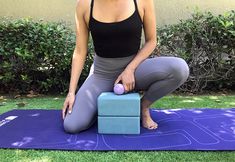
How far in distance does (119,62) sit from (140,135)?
0.68 metres

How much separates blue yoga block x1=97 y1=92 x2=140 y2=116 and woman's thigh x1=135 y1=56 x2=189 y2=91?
0.60ft

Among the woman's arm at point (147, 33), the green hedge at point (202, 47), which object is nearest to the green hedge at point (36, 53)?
the green hedge at point (202, 47)

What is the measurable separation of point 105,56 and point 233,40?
210 centimetres

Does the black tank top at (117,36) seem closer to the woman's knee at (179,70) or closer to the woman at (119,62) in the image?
the woman at (119,62)

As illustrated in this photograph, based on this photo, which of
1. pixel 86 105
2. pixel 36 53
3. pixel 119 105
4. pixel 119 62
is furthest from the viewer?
pixel 36 53

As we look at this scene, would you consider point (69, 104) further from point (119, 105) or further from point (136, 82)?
point (136, 82)

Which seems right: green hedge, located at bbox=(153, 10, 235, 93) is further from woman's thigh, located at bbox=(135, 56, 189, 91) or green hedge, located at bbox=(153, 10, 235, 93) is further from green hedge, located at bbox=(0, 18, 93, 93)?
woman's thigh, located at bbox=(135, 56, 189, 91)

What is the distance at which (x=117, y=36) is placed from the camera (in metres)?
3.20

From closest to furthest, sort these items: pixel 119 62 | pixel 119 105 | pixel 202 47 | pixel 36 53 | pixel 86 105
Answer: pixel 119 105 < pixel 86 105 < pixel 119 62 < pixel 36 53 < pixel 202 47

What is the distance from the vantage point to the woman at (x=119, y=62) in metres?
3.10

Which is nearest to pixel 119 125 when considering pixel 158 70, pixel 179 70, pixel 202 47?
pixel 158 70

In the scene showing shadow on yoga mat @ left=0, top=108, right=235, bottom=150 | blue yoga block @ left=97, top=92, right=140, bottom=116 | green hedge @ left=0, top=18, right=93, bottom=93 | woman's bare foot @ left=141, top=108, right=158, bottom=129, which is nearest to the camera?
shadow on yoga mat @ left=0, top=108, right=235, bottom=150

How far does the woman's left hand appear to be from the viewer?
10.1 feet

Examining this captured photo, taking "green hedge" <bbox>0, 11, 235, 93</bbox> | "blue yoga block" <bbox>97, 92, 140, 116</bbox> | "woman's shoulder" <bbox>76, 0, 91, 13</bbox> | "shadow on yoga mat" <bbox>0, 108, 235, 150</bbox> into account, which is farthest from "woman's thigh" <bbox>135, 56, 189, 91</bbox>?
"green hedge" <bbox>0, 11, 235, 93</bbox>
